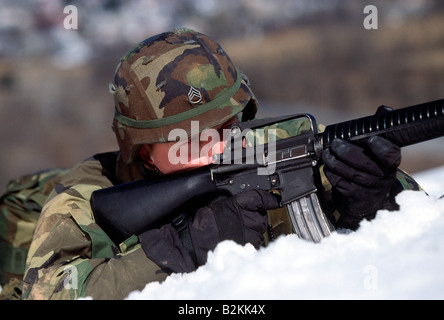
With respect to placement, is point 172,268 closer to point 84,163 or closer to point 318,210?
point 318,210

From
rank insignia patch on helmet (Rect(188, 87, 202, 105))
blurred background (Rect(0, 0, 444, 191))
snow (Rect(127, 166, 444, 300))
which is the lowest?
blurred background (Rect(0, 0, 444, 191))

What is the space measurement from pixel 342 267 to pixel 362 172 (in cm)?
40

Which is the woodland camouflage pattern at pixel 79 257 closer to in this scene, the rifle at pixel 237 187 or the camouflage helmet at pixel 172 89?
the rifle at pixel 237 187

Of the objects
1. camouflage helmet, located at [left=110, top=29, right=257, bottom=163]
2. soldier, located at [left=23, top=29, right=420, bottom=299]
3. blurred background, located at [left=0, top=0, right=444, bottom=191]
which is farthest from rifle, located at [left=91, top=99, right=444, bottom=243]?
blurred background, located at [left=0, top=0, right=444, bottom=191]

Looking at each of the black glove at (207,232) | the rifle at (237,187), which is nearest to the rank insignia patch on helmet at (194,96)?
the rifle at (237,187)

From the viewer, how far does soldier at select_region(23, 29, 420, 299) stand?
6.27 ft

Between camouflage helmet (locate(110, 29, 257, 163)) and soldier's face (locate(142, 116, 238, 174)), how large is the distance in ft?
0.17

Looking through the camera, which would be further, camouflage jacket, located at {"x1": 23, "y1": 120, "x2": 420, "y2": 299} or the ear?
the ear

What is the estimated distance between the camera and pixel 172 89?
222 centimetres

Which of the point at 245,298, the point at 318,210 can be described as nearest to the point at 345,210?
the point at 318,210

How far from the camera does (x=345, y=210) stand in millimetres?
2016

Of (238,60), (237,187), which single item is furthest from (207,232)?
(238,60)

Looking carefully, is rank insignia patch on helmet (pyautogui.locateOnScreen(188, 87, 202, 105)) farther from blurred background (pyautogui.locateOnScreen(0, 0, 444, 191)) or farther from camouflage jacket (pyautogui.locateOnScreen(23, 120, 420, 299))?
blurred background (pyautogui.locateOnScreen(0, 0, 444, 191))

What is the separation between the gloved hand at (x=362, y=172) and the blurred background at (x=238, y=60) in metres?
4.55
